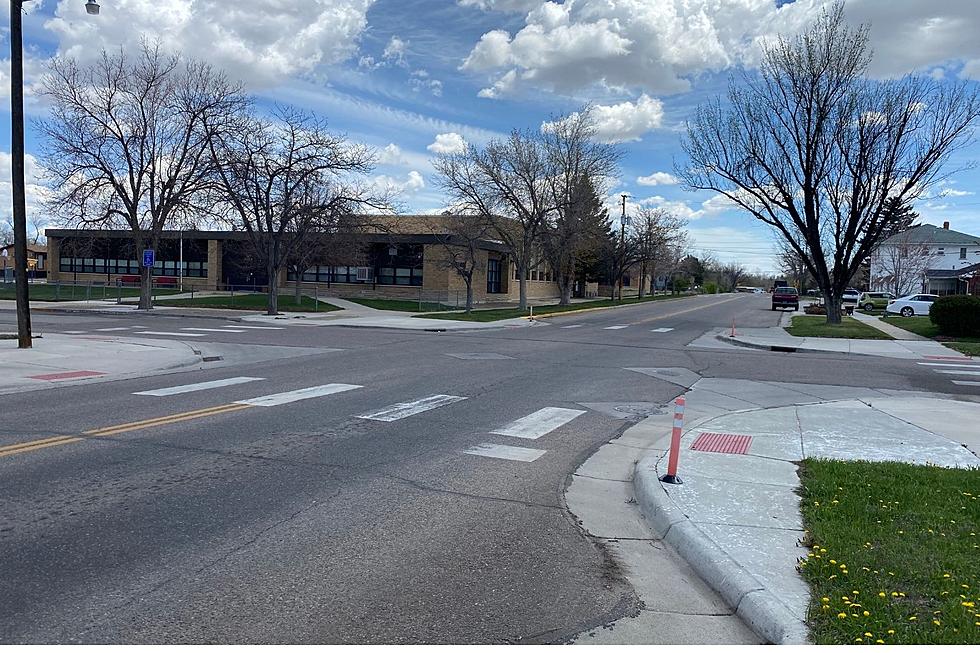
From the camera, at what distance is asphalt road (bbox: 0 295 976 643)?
418 cm

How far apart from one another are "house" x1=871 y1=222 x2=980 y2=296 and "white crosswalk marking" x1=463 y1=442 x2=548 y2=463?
4850 centimetres

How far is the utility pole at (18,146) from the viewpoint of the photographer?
650 inches

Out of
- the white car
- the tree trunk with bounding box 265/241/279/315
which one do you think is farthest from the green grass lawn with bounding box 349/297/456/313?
the white car

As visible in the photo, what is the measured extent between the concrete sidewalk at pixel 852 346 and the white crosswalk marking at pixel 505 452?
16020 millimetres

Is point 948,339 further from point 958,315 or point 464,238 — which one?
point 464,238

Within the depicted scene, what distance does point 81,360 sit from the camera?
15.6 m

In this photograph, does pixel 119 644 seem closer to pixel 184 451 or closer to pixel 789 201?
pixel 184 451

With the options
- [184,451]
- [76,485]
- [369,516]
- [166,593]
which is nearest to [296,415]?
[184,451]

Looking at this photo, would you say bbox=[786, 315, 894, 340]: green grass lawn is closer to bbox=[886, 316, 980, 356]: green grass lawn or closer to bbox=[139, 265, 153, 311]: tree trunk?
bbox=[886, 316, 980, 356]: green grass lawn

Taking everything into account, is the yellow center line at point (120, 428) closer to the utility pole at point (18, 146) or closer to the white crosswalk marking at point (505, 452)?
the white crosswalk marking at point (505, 452)

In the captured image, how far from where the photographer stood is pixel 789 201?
31.4m

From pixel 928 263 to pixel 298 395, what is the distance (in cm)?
7965

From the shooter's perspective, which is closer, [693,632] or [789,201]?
[693,632]

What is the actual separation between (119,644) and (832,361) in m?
19.0
